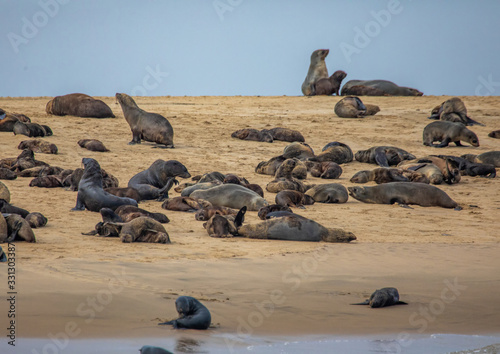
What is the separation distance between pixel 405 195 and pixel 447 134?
724cm

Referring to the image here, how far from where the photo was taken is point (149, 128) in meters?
16.3

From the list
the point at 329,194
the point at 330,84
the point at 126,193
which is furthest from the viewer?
the point at 330,84

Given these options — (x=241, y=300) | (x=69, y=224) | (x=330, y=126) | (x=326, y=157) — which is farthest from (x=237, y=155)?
(x=241, y=300)

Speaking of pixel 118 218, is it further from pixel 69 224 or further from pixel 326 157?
pixel 326 157

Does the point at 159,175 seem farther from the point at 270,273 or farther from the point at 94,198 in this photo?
the point at 270,273

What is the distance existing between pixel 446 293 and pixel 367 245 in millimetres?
2155

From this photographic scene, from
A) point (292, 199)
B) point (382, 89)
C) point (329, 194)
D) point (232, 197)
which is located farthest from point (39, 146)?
point (382, 89)

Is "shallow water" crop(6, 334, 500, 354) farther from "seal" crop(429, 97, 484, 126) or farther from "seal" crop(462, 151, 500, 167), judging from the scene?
"seal" crop(429, 97, 484, 126)

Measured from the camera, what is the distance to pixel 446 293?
547 centimetres

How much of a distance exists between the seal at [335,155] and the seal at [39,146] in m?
5.74

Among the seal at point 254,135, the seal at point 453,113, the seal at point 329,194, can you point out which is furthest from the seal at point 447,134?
the seal at point 329,194

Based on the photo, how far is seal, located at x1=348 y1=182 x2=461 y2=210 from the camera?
1102cm

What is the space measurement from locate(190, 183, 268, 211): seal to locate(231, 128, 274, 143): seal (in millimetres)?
7101

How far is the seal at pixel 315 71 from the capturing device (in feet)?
99.3
